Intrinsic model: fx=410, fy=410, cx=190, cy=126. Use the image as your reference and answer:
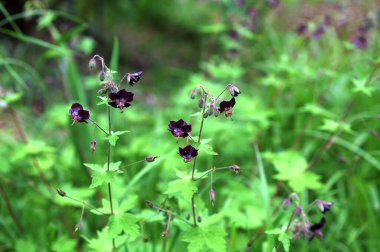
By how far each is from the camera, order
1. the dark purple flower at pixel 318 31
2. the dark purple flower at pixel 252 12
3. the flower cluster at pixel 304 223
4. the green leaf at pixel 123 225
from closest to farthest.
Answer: the green leaf at pixel 123 225 → the flower cluster at pixel 304 223 → the dark purple flower at pixel 318 31 → the dark purple flower at pixel 252 12

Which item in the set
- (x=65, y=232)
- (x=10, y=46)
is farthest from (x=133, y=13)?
(x=65, y=232)

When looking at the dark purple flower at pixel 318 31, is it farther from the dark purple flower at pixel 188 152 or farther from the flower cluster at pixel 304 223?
the dark purple flower at pixel 188 152

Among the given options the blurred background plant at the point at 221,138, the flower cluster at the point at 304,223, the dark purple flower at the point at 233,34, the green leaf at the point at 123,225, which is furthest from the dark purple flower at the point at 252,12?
the green leaf at the point at 123,225

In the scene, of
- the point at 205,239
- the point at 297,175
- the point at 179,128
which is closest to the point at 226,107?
the point at 179,128

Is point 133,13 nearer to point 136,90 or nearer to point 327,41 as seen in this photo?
point 136,90

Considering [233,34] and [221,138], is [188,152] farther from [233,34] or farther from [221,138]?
[233,34]

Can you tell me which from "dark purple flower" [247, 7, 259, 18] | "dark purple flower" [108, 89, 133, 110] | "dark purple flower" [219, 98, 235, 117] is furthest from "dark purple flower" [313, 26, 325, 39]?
"dark purple flower" [108, 89, 133, 110]

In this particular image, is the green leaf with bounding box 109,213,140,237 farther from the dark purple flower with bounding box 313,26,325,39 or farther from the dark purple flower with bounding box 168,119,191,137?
the dark purple flower with bounding box 313,26,325,39
